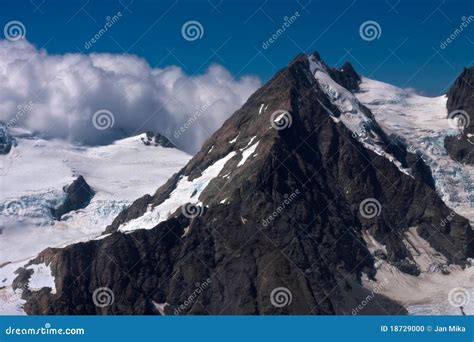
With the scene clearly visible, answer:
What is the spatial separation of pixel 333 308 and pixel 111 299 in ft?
151

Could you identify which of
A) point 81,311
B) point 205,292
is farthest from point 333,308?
point 81,311

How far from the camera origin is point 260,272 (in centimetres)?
19938

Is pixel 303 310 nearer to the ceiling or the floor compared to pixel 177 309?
nearer to the ceiling

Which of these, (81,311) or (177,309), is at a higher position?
(177,309)

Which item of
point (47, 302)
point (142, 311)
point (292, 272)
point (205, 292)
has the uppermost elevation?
point (292, 272)

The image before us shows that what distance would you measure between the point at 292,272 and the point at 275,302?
9.81m

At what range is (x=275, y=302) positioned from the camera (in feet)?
631

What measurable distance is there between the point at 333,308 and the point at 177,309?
32.2 m
